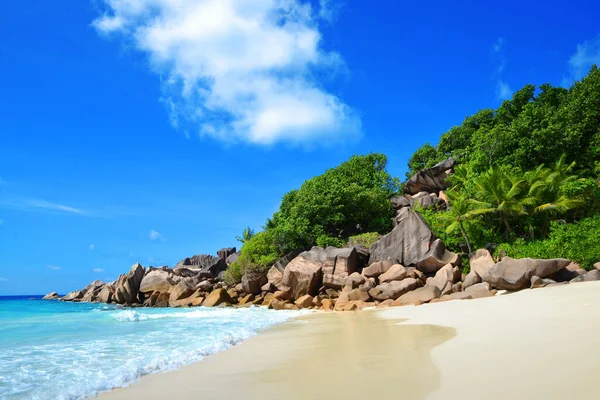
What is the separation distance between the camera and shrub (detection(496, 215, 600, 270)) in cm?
1645

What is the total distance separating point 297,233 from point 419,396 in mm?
26778

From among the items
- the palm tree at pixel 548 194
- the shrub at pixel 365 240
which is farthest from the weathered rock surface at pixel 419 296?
the shrub at pixel 365 240

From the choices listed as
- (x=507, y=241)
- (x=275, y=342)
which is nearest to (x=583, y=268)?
(x=507, y=241)

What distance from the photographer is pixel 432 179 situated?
116 feet

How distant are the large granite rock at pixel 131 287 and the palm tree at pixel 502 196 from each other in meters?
27.5

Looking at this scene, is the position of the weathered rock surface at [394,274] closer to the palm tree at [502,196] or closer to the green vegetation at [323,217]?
the palm tree at [502,196]

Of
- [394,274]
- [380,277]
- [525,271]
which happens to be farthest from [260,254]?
[525,271]

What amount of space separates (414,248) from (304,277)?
6.37m

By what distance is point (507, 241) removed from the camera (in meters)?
22.2

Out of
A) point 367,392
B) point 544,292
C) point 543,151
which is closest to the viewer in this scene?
point 367,392

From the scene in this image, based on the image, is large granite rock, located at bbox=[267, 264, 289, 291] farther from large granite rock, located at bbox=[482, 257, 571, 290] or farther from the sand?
the sand

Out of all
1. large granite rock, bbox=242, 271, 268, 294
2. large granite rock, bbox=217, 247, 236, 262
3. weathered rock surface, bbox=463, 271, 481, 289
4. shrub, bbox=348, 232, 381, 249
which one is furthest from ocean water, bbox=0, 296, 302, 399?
large granite rock, bbox=217, 247, 236, 262

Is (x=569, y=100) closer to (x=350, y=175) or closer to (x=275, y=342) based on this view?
(x=350, y=175)

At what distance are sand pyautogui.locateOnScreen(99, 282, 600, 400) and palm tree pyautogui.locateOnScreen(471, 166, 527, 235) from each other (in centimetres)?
1403
